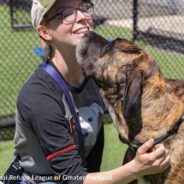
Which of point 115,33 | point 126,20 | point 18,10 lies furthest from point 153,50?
point 18,10

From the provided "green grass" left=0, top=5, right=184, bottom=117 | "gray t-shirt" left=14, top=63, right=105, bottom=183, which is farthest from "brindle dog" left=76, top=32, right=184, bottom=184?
"green grass" left=0, top=5, right=184, bottom=117

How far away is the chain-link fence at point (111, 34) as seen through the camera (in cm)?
788

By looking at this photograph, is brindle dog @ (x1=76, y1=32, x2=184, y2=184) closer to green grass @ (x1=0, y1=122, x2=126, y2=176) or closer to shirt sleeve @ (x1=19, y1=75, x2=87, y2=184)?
shirt sleeve @ (x1=19, y1=75, x2=87, y2=184)

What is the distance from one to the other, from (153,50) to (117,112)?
6.38 m

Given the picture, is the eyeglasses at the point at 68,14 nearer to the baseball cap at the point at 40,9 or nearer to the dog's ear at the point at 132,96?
the baseball cap at the point at 40,9

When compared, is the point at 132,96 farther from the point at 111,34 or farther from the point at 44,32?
the point at 111,34

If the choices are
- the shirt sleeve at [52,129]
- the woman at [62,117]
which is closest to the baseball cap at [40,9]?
the woman at [62,117]

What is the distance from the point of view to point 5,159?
558 cm

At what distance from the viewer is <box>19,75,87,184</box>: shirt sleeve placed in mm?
3367

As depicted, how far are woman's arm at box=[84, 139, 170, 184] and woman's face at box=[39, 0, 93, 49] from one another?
941 mm

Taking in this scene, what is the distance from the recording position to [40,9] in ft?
11.7

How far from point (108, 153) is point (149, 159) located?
2623mm

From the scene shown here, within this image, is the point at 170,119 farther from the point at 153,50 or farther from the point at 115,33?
the point at 115,33

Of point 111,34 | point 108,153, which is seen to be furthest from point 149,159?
point 111,34
